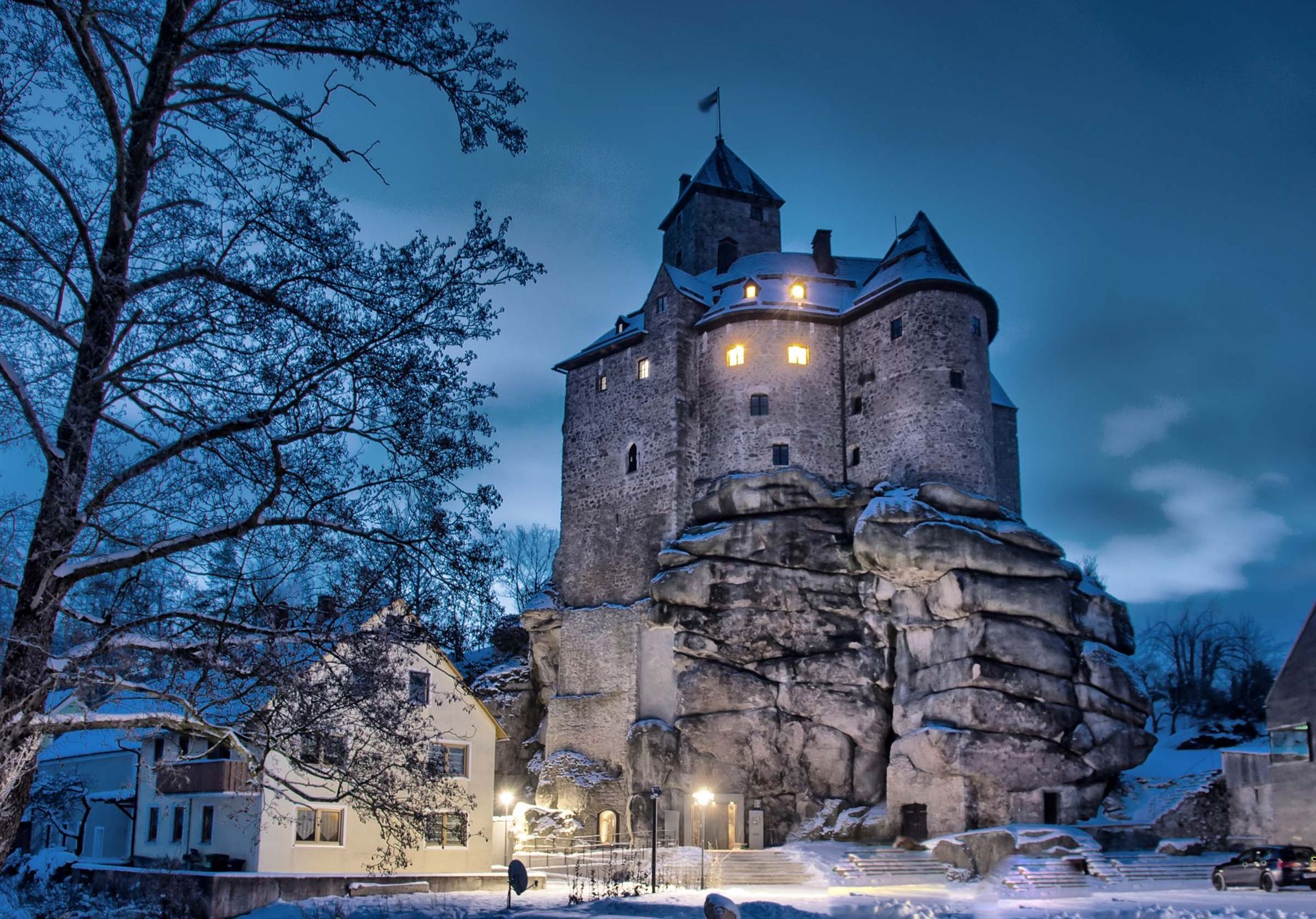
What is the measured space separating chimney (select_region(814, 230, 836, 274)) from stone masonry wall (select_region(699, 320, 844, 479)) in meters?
4.29

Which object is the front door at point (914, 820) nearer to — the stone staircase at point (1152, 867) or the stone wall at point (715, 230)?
the stone staircase at point (1152, 867)

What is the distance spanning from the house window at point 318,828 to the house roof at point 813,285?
24089mm

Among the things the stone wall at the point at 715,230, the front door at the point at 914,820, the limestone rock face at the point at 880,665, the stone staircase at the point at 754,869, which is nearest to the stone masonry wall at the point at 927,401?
the limestone rock face at the point at 880,665

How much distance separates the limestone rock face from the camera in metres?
33.6

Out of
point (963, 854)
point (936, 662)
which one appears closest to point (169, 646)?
point (963, 854)

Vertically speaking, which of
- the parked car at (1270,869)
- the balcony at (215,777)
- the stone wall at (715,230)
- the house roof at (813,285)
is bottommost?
the parked car at (1270,869)

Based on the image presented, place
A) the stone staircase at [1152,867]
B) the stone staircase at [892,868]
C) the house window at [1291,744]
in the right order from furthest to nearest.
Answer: the house window at [1291,744] < the stone staircase at [892,868] < the stone staircase at [1152,867]

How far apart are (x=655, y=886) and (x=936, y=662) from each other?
49.3ft

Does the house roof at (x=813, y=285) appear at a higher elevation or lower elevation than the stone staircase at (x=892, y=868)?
higher

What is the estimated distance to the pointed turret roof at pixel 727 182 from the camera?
50500mm

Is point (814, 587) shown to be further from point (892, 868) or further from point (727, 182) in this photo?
point (727, 182)

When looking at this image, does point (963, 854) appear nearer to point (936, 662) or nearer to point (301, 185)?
point (936, 662)

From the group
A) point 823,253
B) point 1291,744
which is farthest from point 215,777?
Answer: point 823,253

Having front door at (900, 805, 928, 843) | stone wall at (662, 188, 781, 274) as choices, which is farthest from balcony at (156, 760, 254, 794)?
stone wall at (662, 188, 781, 274)
